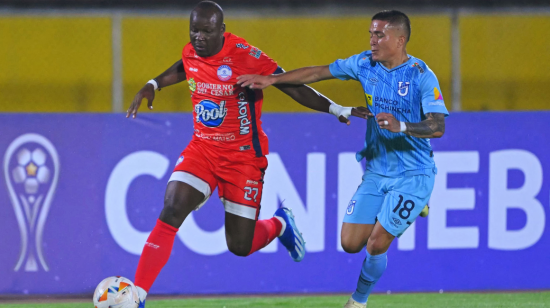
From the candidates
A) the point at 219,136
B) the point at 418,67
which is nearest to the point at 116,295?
the point at 219,136

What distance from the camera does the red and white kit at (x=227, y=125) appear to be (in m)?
5.02

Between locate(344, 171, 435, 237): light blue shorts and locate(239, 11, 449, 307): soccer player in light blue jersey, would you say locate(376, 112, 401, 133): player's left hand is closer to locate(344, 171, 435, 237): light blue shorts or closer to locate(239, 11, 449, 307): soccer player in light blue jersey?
locate(239, 11, 449, 307): soccer player in light blue jersey

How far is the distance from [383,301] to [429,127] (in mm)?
2056

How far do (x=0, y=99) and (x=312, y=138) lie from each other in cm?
441

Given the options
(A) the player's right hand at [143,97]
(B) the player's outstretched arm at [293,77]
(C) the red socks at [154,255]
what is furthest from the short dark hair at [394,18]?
(C) the red socks at [154,255]

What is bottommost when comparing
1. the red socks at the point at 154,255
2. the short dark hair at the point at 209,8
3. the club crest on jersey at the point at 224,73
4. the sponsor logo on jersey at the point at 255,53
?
the red socks at the point at 154,255

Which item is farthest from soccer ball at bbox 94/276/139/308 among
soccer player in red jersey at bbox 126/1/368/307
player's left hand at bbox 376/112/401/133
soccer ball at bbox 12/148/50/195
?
soccer ball at bbox 12/148/50/195

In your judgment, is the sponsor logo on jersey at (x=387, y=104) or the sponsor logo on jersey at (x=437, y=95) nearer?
the sponsor logo on jersey at (x=437, y=95)

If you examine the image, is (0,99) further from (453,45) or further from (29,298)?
(453,45)

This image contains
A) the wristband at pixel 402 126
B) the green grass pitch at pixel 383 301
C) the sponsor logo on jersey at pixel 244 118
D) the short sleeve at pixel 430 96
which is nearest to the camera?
the wristband at pixel 402 126

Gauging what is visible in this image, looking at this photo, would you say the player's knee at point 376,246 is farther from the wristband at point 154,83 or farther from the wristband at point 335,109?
the wristband at point 154,83

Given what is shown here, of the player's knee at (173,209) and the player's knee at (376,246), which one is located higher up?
the player's knee at (173,209)

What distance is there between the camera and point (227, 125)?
16.6ft

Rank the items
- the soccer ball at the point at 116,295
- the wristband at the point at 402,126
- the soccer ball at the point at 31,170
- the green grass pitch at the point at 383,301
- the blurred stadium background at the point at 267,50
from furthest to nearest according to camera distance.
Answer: the blurred stadium background at the point at 267,50 → the soccer ball at the point at 31,170 → the green grass pitch at the point at 383,301 → the wristband at the point at 402,126 → the soccer ball at the point at 116,295
